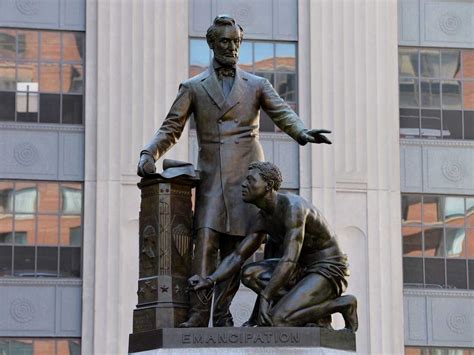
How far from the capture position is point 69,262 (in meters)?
36.3

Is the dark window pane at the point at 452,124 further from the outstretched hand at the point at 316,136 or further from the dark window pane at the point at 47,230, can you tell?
the outstretched hand at the point at 316,136

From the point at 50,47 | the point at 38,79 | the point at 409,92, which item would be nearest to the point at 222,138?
the point at 38,79

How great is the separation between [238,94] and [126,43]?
774 inches

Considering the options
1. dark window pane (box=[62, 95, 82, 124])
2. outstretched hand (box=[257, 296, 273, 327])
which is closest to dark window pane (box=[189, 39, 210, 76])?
dark window pane (box=[62, 95, 82, 124])

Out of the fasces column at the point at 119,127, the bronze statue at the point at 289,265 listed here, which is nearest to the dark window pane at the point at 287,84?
the fasces column at the point at 119,127

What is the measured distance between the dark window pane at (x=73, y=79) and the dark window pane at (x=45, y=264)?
4.11m

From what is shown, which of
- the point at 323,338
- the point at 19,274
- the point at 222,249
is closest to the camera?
the point at 323,338

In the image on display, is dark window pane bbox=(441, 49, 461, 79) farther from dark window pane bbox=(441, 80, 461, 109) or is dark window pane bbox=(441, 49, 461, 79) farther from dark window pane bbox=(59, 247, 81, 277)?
dark window pane bbox=(59, 247, 81, 277)

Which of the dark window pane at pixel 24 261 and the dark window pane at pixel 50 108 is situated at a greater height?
the dark window pane at pixel 50 108

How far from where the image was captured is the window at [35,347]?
35688 millimetres

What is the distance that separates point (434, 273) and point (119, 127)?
28.7 feet

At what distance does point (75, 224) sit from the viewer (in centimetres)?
3653

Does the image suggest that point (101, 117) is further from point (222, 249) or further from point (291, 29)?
point (222, 249)

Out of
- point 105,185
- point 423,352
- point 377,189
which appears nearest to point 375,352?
point 423,352
